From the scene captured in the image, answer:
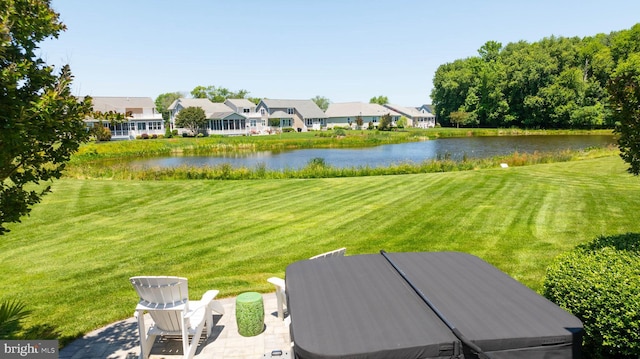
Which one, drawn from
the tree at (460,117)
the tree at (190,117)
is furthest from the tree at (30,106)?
the tree at (460,117)

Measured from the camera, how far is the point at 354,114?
90125 mm

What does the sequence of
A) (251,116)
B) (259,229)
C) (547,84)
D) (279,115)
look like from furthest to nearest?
(279,115), (251,116), (547,84), (259,229)

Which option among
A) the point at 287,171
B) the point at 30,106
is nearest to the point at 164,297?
the point at 30,106

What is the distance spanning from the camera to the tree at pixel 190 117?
65188 mm

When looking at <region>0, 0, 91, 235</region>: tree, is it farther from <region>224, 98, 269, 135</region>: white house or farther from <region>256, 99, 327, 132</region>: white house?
<region>256, 99, 327, 132</region>: white house

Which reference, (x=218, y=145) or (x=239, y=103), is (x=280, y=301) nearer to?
(x=218, y=145)

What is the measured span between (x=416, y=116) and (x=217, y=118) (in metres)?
52.3

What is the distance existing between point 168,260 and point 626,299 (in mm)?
8616

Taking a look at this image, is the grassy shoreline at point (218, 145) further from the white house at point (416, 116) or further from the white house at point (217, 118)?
the white house at point (416, 116)

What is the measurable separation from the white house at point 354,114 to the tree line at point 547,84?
1595 cm

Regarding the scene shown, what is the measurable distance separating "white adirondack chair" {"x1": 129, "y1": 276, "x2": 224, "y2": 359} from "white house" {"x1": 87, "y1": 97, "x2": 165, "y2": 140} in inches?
2560

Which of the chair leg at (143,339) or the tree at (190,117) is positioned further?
the tree at (190,117)

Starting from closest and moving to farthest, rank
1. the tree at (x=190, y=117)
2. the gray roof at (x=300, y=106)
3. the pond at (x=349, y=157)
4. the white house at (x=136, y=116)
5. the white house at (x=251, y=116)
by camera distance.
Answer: the pond at (x=349, y=157) → the white house at (x=136, y=116) → the tree at (x=190, y=117) → the white house at (x=251, y=116) → the gray roof at (x=300, y=106)

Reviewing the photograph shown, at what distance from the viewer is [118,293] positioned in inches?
304
